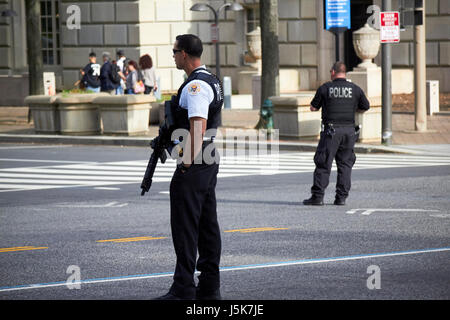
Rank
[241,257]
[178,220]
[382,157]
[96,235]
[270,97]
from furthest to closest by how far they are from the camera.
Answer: [270,97] < [382,157] < [96,235] < [241,257] < [178,220]

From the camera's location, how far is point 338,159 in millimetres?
12648

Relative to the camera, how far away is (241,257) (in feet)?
29.5

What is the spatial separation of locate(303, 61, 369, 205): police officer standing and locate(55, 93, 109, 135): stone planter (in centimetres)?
1234

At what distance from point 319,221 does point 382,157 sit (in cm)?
828

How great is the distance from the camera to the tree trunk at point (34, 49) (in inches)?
1072

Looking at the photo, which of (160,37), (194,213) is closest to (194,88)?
(194,213)

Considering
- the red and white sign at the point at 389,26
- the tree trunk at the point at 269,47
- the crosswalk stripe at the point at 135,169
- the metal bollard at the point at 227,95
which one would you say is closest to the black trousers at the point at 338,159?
the crosswalk stripe at the point at 135,169

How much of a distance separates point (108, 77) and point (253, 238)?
722 inches

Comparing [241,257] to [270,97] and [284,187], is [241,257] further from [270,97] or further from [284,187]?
[270,97]

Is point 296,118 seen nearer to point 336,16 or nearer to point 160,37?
point 336,16

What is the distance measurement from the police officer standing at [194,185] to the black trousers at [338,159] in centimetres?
560

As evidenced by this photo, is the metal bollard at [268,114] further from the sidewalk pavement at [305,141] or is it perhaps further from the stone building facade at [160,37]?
the stone building facade at [160,37]

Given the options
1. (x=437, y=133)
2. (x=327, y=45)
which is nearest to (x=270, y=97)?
(x=437, y=133)

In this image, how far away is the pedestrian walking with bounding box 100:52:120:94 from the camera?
90.5 feet
